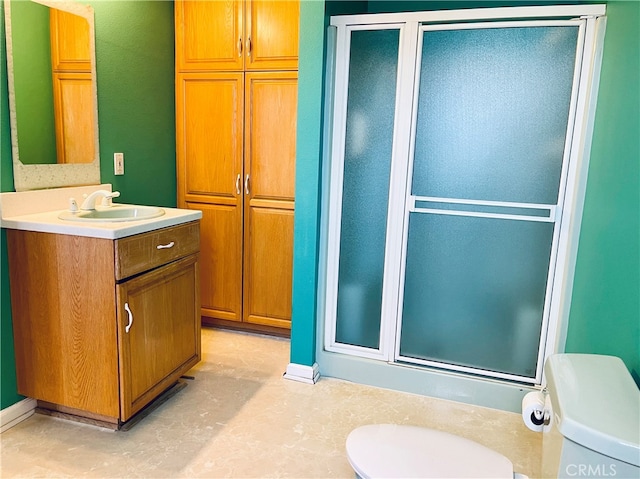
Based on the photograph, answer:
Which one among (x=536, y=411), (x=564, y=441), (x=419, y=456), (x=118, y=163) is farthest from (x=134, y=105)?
(x=564, y=441)

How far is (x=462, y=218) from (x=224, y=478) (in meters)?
1.49

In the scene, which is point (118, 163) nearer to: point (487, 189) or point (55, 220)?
point (55, 220)

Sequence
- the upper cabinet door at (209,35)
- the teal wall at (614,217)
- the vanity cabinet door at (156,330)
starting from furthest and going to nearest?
the upper cabinet door at (209,35), the vanity cabinet door at (156,330), the teal wall at (614,217)

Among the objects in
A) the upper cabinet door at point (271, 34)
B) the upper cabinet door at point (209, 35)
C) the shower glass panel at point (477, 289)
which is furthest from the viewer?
the upper cabinet door at point (209, 35)

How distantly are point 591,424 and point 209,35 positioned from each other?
277 cm

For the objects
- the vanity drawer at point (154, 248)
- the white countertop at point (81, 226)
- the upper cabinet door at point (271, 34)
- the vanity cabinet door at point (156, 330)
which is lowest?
the vanity cabinet door at point (156, 330)

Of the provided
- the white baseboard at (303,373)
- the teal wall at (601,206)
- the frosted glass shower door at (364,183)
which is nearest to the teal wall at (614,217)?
the teal wall at (601,206)

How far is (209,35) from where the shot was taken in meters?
2.84

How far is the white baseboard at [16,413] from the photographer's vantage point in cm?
199

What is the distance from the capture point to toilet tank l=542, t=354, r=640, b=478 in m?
0.87

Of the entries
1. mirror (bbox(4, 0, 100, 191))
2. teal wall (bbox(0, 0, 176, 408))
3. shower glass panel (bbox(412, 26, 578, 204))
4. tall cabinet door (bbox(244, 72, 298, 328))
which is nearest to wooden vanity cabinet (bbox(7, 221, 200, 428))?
teal wall (bbox(0, 0, 176, 408))

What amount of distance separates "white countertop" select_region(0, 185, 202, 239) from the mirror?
2.1 inches

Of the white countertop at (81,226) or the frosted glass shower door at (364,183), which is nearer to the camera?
the white countertop at (81,226)

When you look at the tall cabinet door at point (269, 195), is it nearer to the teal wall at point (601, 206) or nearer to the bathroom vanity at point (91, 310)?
the teal wall at point (601, 206)
